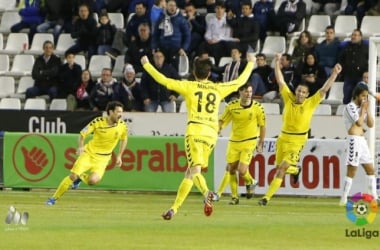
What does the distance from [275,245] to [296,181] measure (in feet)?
34.1

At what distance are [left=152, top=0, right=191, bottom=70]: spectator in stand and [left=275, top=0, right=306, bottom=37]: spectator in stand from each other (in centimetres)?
212

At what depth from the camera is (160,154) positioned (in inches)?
1142

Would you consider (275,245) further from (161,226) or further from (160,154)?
(160,154)

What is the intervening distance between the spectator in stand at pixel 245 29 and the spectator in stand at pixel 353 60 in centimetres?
261

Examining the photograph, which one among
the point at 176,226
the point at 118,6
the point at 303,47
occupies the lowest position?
the point at 176,226

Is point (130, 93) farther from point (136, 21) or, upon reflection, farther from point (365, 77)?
point (365, 77)

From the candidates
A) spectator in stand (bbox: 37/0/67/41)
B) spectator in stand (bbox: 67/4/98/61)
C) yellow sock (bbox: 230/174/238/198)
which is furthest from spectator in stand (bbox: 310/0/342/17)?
yellow sock (bbox: 230/174/238/198)

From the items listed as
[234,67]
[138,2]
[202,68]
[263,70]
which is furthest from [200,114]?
[138,2]

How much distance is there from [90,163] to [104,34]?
8.21 meters

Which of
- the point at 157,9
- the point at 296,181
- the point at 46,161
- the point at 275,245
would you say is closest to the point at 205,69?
the point at 275,245

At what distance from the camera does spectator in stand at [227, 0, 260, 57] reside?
31766 millimetres

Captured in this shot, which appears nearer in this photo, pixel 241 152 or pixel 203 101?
pixel 203 101

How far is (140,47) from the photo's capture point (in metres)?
33.0

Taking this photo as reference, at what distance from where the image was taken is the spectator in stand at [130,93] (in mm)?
31781
